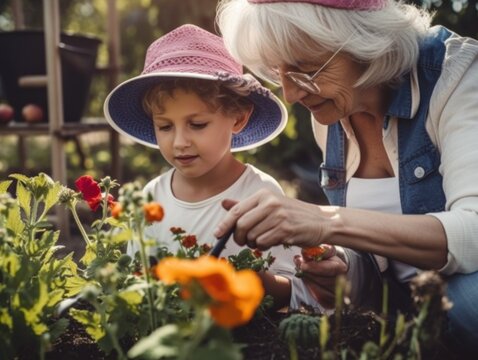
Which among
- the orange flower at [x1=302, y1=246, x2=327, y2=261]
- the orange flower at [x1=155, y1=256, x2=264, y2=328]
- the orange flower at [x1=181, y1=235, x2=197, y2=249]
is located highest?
the orange flower at [x1=155, y1=256, x2=264, y2=328]

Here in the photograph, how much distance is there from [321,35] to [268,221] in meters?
0.67

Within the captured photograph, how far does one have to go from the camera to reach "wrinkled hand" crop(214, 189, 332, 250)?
1.36 metres

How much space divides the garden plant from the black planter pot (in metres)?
3.00

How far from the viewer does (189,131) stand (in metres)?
A: 2.02

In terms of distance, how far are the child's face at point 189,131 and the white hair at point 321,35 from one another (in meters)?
0.20

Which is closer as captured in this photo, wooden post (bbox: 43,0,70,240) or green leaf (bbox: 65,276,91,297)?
green leaf (bbox: 65,276,91,297)

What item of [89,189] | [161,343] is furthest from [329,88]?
[161,343]

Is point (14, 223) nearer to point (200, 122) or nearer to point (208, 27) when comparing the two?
point (200, 122)

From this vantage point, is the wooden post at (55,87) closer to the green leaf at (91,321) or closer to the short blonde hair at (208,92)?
the short blonde hair at (208,92)

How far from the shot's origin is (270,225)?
4.55 ft

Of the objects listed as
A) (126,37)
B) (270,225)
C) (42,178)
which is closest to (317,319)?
(270,225)

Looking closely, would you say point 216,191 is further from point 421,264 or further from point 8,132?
point 8,132

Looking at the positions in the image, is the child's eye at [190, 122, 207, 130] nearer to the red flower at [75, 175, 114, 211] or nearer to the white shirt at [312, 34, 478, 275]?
the red flower at [75, 175, 114, 211]

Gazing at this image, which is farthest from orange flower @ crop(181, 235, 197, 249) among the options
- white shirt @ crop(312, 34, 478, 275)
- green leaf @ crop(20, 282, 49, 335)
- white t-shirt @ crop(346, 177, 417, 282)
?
white t-shirt @ crop(346, 177, 417, 282)
